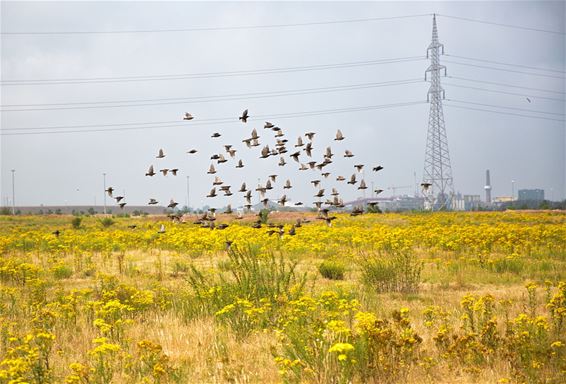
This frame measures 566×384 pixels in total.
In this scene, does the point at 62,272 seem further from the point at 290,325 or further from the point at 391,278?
the point at 290,325

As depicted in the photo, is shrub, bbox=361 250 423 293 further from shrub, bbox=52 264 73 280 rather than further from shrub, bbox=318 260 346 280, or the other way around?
shrub, bbox=52 264 73 280

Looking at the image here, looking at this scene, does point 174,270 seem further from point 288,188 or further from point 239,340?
point 239,340

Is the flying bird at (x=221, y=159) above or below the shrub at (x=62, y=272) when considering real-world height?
above

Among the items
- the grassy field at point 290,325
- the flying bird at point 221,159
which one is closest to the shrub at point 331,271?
the grassy field at point 290,325

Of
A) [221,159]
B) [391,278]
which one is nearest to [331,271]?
[391,278]

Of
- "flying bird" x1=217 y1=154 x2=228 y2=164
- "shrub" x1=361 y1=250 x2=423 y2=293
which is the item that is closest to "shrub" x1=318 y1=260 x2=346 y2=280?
"shrub" x1=361 y1=250 x2=423 y2=293

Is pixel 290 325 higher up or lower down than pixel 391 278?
higher up

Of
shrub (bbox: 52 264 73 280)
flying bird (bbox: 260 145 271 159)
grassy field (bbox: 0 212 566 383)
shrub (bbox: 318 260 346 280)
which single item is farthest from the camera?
shrub (bbox: 52 264 73 280)

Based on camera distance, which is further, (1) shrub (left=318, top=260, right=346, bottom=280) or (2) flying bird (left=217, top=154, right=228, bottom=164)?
(1) shrub (left=318, top=260, right=346, bottom=280)

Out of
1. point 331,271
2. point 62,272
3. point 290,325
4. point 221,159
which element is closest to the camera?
point 290,325

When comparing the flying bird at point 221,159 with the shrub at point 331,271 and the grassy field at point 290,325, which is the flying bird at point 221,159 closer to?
the grassy field at point 290,325

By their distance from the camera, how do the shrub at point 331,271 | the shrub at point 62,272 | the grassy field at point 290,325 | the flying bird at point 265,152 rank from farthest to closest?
the shrub at point 62,272, the shrub at point 331,271, the flying bird at point 265,152, the grassy field at point 290,325

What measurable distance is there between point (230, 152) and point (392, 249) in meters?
7.98

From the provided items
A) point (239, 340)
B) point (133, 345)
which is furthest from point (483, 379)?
point (133, 345)
